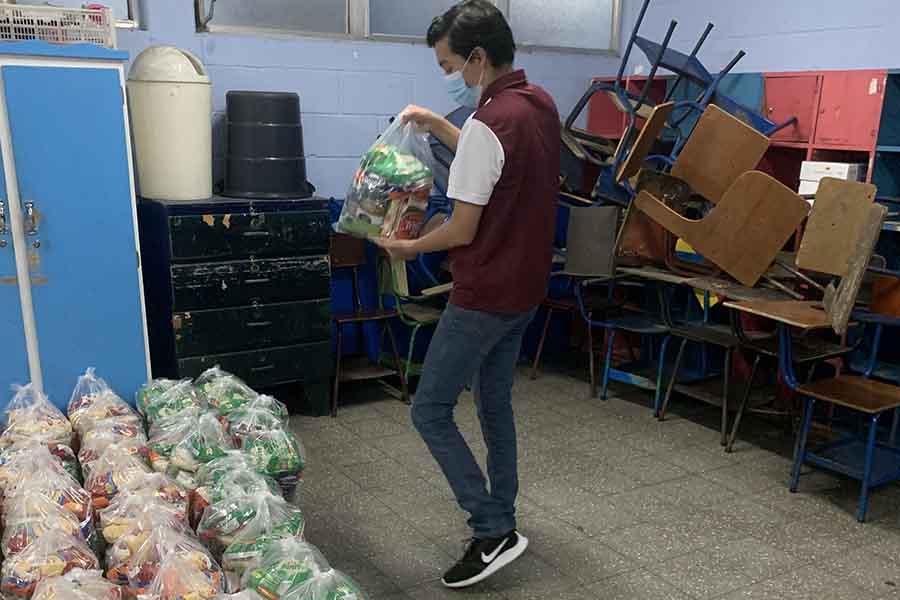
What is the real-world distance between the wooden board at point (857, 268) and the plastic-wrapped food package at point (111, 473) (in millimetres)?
2248

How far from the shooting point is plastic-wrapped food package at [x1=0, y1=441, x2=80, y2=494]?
6.27ft

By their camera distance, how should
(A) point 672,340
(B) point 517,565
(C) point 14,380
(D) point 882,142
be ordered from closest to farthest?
1. (B) point 517,565
2. (C) point 14,380
3. (D) point 882,142
4. (A) point 672,340

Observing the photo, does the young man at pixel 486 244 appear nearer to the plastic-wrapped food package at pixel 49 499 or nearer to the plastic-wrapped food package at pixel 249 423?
the plastic-wrapped food package at pixel 249 423

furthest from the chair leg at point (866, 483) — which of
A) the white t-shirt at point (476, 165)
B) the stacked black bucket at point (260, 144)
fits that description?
→ the stacked black bucket at point (260, 144)

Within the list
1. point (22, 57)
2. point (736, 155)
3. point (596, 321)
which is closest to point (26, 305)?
point (22, 57)

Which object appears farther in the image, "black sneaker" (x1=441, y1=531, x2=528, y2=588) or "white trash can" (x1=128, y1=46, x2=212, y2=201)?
"white trash can" (x1=128, y1=46, x2=212, y2=201)

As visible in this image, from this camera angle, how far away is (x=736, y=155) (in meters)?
3.43

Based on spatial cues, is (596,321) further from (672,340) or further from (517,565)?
(517,565)

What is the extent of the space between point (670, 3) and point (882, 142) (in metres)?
1.68

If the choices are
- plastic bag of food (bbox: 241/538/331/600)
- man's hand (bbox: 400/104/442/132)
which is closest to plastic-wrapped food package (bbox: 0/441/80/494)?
plastic bag of food (bbox: 241/538/331/600)

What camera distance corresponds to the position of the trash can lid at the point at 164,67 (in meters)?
3.22

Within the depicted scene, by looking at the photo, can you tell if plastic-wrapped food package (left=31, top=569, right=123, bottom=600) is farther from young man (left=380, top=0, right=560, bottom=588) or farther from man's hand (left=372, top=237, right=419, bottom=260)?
man's hand (left=372, top=237, right=419, bottom=260)

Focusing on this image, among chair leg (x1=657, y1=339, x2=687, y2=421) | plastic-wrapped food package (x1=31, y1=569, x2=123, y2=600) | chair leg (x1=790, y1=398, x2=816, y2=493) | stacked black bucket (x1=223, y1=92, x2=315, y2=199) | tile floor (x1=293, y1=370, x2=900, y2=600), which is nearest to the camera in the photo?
plastic-wrapped food package (x1=31, y1=569, x2=123, y2=600)

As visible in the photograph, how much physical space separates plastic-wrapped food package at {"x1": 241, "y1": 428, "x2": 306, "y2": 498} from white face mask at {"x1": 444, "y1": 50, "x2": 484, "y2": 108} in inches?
42.0
